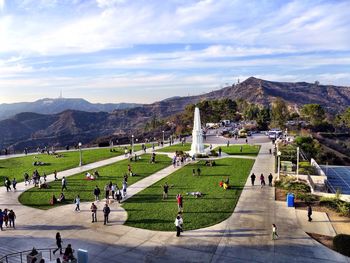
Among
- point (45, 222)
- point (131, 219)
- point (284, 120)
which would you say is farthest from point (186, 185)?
point (284, 120)

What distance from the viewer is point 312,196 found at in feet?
80.2

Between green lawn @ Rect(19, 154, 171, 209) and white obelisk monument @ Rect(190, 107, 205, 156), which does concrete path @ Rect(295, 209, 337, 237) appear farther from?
white obelisk monument @ Rect(190, 107, 205, 156)

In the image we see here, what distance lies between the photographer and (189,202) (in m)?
23.9

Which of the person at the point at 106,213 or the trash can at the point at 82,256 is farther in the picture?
the person at the point at 106,213

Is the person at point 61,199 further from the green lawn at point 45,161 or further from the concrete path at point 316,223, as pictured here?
the concrete path at point 316,223

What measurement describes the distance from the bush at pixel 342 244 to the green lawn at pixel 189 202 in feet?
21.1

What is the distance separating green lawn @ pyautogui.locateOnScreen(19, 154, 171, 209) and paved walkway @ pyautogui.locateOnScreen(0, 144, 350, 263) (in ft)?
7.84

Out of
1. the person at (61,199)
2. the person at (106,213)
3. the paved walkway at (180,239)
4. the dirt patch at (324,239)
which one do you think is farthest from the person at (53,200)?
the dirt patch at (324,239)

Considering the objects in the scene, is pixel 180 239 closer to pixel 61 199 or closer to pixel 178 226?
pixel 178 226

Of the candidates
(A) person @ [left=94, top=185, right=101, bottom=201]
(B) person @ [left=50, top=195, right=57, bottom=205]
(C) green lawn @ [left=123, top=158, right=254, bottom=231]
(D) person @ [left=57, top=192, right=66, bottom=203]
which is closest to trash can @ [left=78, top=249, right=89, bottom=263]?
(C) green lawn @ [left=123, top=158, right=254, bottom=231]

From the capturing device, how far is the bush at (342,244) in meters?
15.7

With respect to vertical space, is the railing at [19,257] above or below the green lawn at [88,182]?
below

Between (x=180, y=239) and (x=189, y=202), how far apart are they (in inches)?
258

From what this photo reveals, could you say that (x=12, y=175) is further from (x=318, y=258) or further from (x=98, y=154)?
(x=318, y=258)
